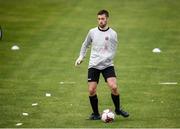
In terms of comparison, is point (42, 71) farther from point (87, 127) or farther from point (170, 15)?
point (170, 15)

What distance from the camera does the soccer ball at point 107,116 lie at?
52.5 ft

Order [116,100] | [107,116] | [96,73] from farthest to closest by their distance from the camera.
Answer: [116,100] < [96,73] < [107,116]

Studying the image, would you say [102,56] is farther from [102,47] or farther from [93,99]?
[93,99]

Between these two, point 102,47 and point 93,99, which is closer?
point 102,47

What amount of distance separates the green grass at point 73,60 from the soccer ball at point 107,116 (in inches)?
5.1

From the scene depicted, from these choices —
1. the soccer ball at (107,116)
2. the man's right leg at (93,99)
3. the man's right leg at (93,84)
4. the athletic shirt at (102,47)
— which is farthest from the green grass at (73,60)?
the athletic shirt at (102,47)

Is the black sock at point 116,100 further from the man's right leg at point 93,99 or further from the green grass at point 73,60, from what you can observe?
the man's right leg at point 93,99

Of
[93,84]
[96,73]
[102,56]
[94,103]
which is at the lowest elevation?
[94,103]

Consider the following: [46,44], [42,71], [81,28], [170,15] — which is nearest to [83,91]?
[42,71]

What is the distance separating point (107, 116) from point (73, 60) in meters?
8.86

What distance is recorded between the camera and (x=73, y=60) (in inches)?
973

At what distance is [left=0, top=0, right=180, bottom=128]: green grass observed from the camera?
55.8ft

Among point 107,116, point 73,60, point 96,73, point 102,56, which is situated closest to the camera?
point 107,116

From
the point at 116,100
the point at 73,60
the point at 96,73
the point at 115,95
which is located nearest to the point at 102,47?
the point at 96,73
